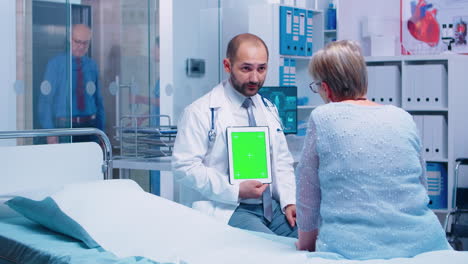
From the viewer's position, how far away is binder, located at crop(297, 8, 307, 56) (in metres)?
5.74

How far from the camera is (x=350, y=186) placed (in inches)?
71.7

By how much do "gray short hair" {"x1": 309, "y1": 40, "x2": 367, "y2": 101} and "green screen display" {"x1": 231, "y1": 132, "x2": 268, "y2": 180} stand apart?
0.96 m

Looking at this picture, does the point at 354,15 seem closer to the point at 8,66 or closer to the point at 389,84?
the point at 389,84

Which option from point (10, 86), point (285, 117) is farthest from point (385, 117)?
point (10, 86)

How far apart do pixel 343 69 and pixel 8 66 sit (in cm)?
299

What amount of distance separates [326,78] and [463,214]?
3.44 meters

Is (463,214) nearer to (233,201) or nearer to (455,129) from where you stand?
(455,129)

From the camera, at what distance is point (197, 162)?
2877 mm

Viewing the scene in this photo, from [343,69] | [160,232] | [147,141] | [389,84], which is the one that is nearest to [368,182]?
[343,69]

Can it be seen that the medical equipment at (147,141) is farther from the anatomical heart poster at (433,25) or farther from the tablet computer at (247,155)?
the anatomical heart poster at (433,25)

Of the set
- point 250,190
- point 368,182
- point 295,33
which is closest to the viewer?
point 368,182

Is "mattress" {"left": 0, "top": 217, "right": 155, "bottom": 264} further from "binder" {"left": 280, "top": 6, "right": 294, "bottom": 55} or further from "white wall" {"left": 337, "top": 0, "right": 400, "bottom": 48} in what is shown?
"white wall" {"left": 337, "top": 0, "right": 400, "bottom": 48}

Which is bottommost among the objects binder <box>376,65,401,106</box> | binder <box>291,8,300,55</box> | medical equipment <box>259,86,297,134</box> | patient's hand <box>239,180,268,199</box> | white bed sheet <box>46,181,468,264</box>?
white bed sheet <box>46,181,468,264</box>

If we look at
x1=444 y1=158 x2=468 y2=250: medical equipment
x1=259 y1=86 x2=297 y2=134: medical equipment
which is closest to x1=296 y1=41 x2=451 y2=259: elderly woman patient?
x1=259 y1=86 x2=297 y2=134: medical equipment
